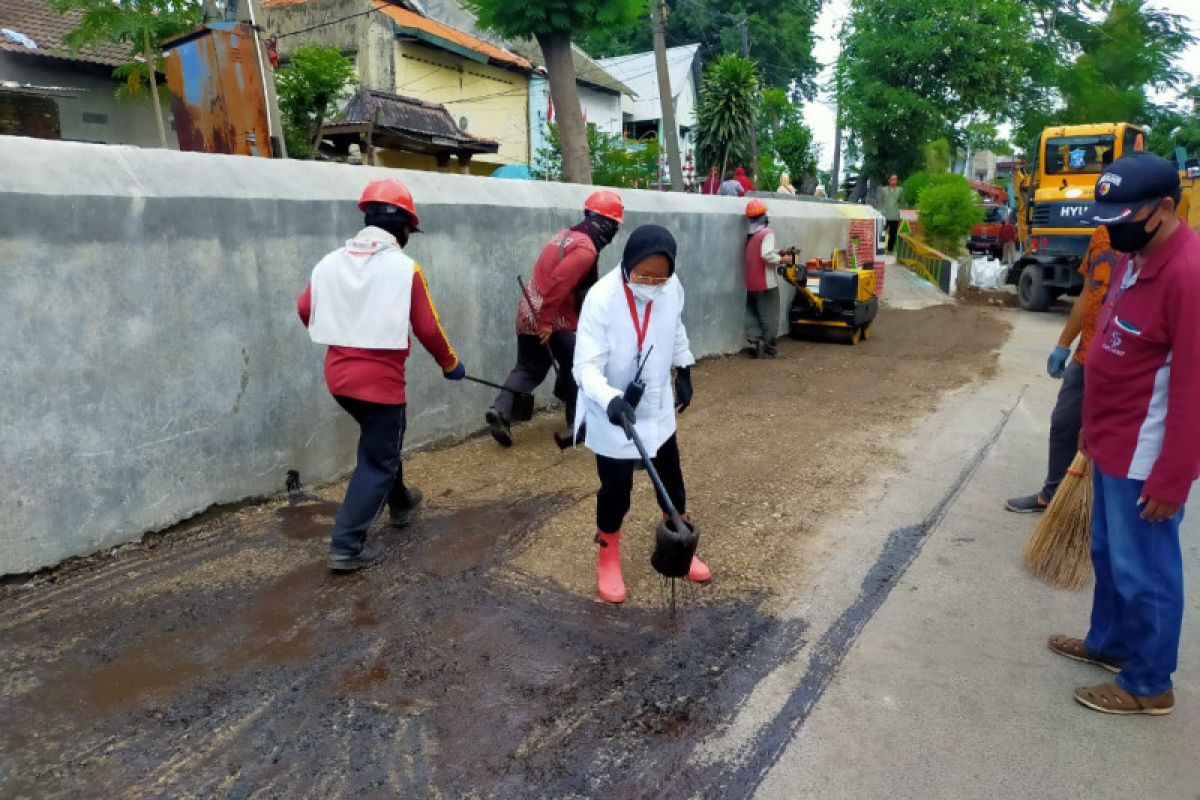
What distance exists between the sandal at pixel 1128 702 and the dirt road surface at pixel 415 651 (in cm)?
105

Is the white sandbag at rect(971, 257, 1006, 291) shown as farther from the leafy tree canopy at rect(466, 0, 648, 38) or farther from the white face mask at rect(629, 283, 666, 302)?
the white face mask at rect(629, 283, 666, 302)

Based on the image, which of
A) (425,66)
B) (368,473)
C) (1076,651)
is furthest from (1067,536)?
(425,66)

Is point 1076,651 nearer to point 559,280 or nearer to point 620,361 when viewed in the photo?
point 620,361

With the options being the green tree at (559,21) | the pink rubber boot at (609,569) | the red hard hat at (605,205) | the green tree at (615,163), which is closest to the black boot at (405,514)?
the pink rubber boot at (609,569)

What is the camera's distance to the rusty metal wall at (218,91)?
8.28 metres

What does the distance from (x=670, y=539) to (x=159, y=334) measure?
8.72 ft

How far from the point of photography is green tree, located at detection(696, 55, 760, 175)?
27375mm

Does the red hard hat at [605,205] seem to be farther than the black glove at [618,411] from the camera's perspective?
Yes

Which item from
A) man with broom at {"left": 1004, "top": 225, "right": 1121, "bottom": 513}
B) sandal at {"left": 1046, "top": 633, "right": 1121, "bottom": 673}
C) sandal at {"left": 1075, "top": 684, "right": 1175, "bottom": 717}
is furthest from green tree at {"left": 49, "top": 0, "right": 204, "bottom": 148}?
sandal at {"left": 1075, "top": 684, "right": 1175, "bottom": 717}

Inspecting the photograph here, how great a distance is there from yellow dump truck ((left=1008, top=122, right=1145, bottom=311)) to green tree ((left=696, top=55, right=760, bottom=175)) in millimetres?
12934

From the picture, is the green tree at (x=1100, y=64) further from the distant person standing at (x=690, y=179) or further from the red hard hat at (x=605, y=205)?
the red hard hat at (x=605, y=205)

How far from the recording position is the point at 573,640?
11.7ft

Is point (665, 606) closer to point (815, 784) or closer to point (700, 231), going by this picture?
point (815, 784)

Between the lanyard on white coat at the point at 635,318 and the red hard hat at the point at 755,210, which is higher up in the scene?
the red hard hat at the point at 755,210
